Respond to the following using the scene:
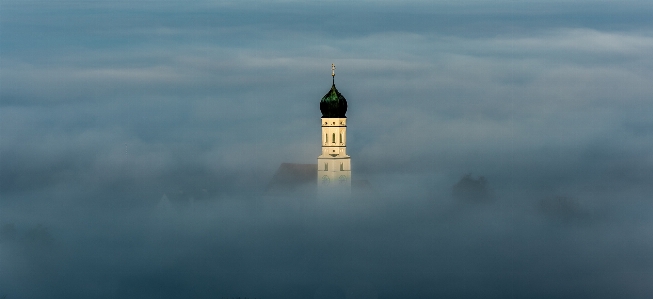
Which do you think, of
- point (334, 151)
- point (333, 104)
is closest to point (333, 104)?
point (333, 104)

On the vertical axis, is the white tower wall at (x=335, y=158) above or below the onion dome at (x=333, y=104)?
below

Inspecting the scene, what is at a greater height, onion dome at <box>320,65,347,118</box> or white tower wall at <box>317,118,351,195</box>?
onion dome at <box>320,65,347,118</box>

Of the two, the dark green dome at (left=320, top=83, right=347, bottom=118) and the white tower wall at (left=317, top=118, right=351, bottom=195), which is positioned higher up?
the dark green dome at (left=320, top=83, right=347, bottom=118)

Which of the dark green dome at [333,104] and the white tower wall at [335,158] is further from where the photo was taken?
the white tower wall at [335,158]

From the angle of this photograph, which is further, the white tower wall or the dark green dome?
the white tower wall
